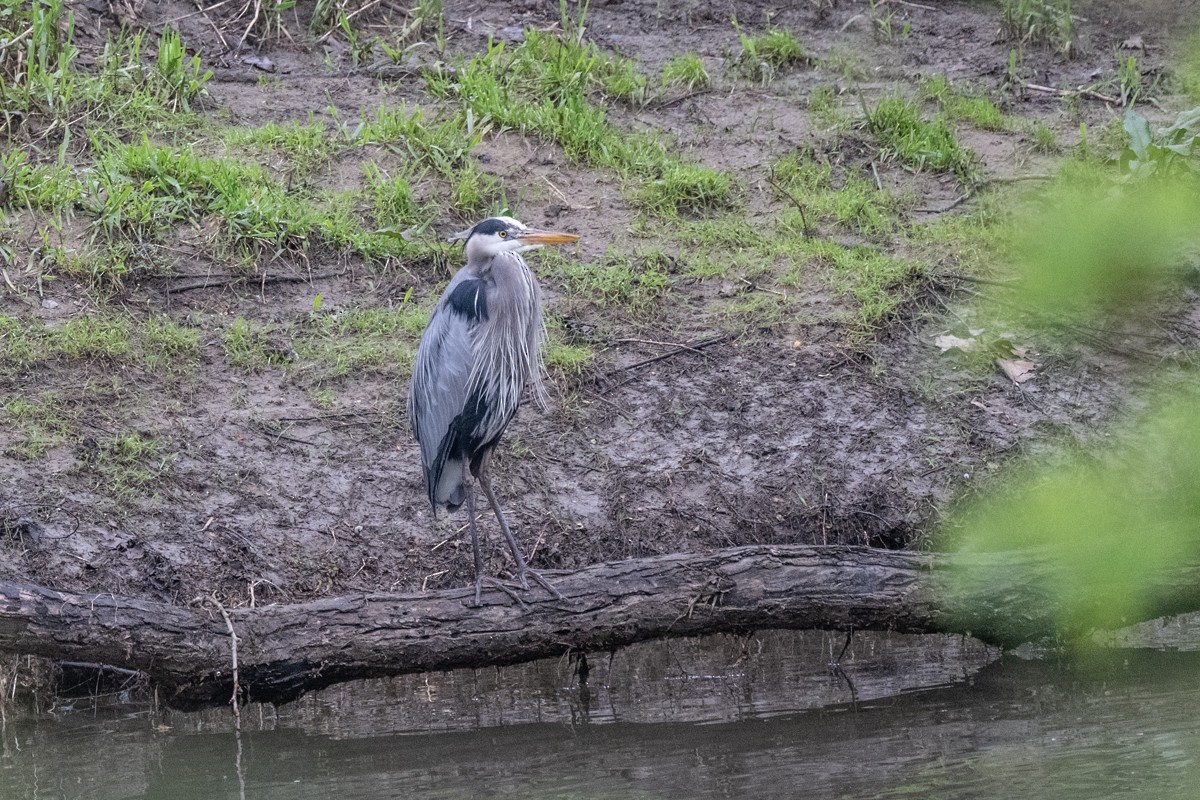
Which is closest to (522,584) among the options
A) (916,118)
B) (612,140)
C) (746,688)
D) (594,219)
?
(746,688)

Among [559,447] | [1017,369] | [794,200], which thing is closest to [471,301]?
[559,447]

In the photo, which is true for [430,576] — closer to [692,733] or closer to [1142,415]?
[692,733]

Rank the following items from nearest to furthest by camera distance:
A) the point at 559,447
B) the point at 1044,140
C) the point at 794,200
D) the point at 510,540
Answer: the point at 510,540
the point at 559,447
the point at 794,200
the point at 1044,140

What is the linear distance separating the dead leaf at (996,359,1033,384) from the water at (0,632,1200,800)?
1678mm

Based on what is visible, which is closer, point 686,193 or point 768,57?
point 686,193

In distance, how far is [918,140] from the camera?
795cm

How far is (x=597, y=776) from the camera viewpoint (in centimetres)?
422

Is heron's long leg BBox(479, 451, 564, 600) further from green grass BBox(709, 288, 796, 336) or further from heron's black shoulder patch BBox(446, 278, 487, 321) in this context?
green grass BBox(709, 288, 796, 336)

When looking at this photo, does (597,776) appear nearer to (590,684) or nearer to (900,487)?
(590,684)

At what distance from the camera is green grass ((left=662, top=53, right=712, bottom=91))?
854 centimetres

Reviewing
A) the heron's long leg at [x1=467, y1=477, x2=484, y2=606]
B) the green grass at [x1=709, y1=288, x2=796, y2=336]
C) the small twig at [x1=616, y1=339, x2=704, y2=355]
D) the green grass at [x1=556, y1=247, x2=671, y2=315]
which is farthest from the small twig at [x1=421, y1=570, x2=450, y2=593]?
the green grass at [x1=709, y1=288, x2=796, y2=336]

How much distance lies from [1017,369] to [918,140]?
6.96ft

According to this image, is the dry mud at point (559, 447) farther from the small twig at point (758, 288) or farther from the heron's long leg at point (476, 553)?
the heron's long leg at point (476, 553)

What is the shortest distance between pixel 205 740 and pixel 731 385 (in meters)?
3.10
